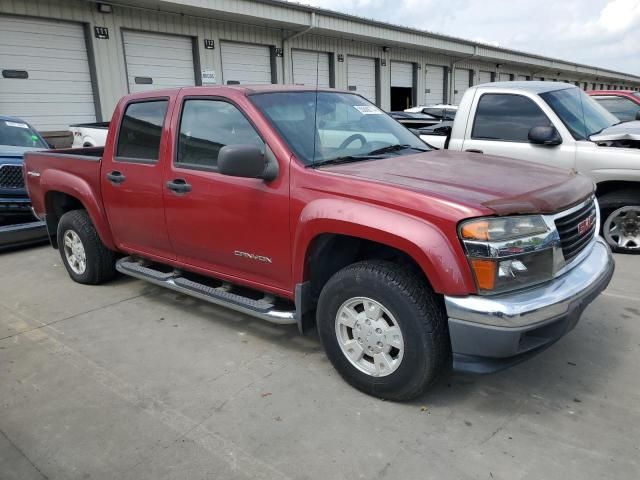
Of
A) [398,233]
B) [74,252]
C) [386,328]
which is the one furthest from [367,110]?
[74,252]

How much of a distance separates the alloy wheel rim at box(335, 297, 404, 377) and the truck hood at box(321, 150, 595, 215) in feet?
2.38

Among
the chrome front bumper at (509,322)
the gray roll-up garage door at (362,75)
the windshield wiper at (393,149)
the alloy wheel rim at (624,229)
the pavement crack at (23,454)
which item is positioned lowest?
the pavement crack at (23,454)

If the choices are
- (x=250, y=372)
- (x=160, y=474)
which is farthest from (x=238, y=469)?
(x=250, y=372)

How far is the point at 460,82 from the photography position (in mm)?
27703

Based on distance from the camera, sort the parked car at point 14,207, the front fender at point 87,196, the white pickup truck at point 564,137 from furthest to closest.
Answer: the parked car at point 14,207, the white pickup truck at point 564,137, the front fender at point 87,196

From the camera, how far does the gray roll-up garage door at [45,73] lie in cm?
1145

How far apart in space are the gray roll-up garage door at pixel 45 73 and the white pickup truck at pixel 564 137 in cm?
1018

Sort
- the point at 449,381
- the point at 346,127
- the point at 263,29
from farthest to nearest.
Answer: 1. the point at 263,29
2. the point at 346,127
3. the point at 449,381

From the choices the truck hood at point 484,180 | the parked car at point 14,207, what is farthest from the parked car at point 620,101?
the parked car at point 14,207

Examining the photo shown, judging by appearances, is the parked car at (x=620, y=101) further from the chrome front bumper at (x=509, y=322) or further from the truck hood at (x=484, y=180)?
the chrome front bumper at (x=509, y=322)

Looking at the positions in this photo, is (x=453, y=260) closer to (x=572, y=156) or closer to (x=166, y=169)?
(x=166, y=169)

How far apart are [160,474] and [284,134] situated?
2090 millimetres

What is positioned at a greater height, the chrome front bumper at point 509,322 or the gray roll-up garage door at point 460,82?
the gray roll-up garage door at point 460,82

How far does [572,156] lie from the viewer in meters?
5.51
